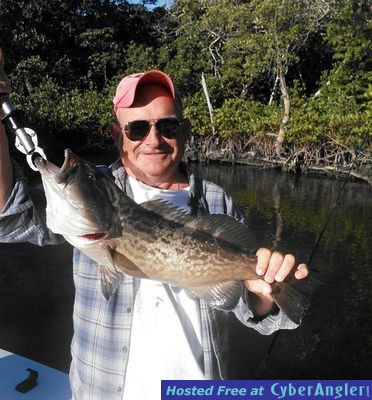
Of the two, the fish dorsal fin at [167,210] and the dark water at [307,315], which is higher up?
the fish dorsal fin at [167,210]

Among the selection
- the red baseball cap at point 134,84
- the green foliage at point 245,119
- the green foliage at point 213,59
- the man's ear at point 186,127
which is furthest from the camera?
the green foliage at point 245,119

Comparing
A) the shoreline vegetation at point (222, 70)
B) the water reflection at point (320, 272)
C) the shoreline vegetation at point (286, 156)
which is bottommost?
the shoreline vegetation at point (286, 156)

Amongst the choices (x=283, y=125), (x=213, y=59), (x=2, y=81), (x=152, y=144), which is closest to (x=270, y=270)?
(x=152, y=144)

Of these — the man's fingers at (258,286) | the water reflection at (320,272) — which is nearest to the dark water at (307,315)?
the water reflection at (320,272)

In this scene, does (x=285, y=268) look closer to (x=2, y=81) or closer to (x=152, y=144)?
(x=152, y=144)

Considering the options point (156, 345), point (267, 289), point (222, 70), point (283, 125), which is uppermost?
point (267, 289)

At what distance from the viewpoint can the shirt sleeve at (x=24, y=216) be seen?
2.20 metres

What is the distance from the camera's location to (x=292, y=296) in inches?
87.9

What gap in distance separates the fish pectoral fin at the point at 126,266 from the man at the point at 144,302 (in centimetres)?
16

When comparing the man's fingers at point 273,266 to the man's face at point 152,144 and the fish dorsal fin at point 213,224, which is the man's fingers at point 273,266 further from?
the man's face at point 152,144

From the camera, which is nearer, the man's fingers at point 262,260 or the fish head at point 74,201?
the fish head at point 74,201

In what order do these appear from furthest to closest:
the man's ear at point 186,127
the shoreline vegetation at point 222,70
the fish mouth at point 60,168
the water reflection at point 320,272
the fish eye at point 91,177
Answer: the shoreline vegetation at point 222,70
the water reflection at point 320,272
the man's ear at point 186,127
the fish eye at point 91,177
the fish mouth at point 60,168

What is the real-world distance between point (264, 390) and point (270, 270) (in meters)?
0.85

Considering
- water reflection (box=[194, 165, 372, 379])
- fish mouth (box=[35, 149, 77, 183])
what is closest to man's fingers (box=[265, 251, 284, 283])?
fish mouth (box=[35, 149, 77, 183])
